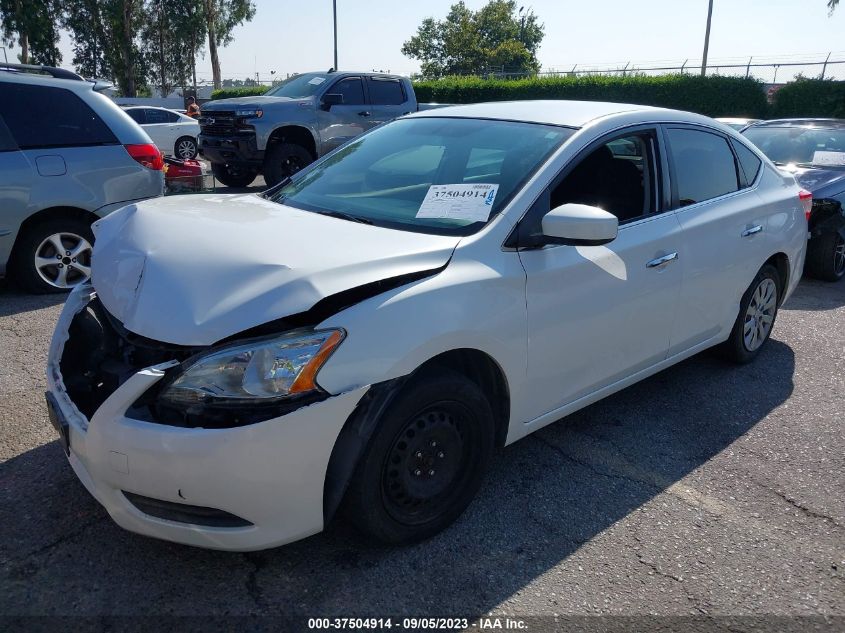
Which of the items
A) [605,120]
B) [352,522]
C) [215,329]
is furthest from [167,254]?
[605,120]

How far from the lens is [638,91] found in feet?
84.6

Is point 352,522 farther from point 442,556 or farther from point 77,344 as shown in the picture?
point 77,344

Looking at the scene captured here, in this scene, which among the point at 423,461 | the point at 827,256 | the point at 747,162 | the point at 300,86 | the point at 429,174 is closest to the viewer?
the point at 423,461

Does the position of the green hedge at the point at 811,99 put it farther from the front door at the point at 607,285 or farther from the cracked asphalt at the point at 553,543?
the cracked asphalt at the point at 553,543

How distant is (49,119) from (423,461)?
193 inches

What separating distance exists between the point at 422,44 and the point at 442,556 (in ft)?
257

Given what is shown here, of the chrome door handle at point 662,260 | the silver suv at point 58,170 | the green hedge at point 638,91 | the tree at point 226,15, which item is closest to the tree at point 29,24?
the tree at point 226,15

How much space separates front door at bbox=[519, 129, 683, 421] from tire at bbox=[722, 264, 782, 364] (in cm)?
105

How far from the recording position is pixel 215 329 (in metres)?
2.23

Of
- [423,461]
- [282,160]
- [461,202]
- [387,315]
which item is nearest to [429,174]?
[461,202]

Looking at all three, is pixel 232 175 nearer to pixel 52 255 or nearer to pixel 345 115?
pixel 345 115

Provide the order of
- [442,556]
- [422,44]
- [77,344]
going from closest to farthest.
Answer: [442,556], [77,344], [422,44]

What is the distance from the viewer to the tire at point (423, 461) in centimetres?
243

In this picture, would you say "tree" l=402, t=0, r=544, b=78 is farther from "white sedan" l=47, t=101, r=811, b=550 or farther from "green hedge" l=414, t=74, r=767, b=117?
"white sedan" l=47, t=101, r=811, b=550
